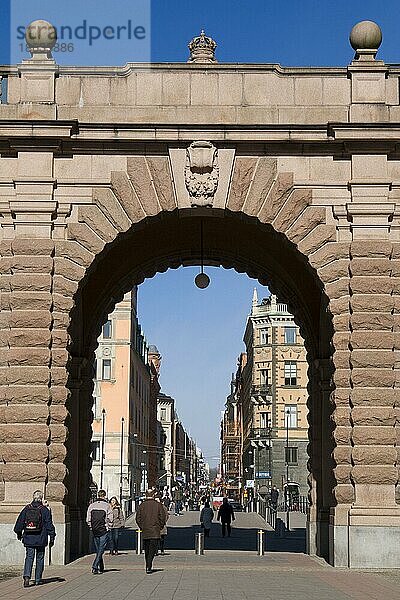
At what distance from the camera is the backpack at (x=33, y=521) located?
2131 centimetres

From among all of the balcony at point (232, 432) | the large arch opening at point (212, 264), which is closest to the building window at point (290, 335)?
the large arch opening at point (212, 264)

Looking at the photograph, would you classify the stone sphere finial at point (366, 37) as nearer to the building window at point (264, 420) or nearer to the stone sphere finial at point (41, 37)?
the stone sphere finial at point (41, 37)

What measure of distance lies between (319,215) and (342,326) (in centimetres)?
261

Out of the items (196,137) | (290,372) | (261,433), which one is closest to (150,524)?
(196,137)

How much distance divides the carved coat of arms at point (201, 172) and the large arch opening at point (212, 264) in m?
3.50

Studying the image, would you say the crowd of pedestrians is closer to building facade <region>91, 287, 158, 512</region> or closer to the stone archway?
the stone archway

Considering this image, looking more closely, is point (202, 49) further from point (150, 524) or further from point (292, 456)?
point (292, 456)

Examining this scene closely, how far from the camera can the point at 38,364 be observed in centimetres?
2516

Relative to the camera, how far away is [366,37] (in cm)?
2631

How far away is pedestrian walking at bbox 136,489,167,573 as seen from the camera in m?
23.8

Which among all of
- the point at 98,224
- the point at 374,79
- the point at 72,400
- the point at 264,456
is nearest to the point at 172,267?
the point at 72,400

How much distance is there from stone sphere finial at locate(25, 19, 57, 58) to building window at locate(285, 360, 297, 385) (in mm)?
75733

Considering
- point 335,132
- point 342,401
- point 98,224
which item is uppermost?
point 335,132

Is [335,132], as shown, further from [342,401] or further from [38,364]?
[38,364]
